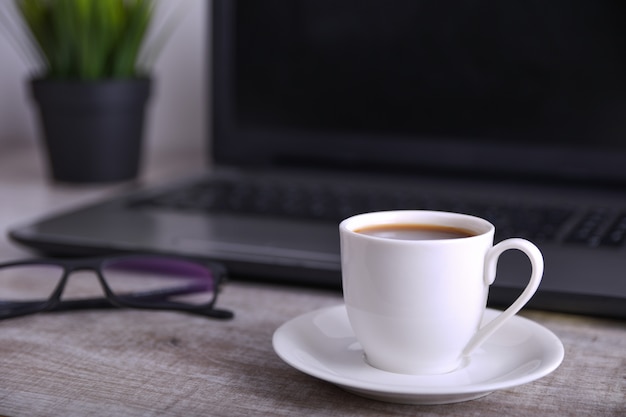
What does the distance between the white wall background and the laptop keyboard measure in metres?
0.41

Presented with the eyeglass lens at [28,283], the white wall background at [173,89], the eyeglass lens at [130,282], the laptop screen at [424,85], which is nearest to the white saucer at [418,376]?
the eyeglass lens at [130,282]

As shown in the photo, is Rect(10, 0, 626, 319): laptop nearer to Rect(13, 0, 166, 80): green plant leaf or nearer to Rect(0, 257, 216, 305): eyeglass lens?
Rect(0, 257, 216, 305): eyeglass lens

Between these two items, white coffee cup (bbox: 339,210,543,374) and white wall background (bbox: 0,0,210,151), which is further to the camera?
white wall background (bbox: 0,0,210,151)

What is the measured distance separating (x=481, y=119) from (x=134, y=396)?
0.56 metres

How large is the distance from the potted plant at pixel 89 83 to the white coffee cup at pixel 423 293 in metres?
0.63

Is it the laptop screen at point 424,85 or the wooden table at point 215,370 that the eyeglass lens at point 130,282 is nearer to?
the wooden table at point 215,370

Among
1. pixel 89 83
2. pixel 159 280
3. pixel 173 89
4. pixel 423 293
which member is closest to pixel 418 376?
pixel 423 293

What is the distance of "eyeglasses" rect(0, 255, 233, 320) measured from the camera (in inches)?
23.2

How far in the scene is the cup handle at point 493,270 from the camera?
17.4 inches

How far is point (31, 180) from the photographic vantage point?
42.7 inches

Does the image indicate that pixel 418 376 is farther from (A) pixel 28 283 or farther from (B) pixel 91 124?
(B) pixel 91 124

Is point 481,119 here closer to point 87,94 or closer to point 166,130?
point 87,94

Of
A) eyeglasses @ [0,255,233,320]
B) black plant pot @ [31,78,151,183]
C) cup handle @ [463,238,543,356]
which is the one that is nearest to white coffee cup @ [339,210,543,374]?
cup handle @ [463,238,543,356]

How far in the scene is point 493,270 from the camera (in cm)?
45
